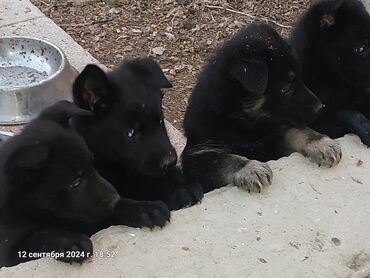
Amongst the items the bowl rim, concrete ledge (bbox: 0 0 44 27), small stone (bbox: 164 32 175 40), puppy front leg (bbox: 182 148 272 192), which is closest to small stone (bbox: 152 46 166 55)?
small stone (bbox: 164 32 175 40)

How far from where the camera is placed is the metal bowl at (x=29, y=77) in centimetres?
567

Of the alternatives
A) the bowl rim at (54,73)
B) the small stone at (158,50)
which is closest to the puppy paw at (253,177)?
the bowl rim at (54,73)

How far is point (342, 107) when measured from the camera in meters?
4.75

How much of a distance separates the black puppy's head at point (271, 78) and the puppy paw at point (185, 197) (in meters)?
0.56

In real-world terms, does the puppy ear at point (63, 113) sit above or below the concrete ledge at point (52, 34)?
above

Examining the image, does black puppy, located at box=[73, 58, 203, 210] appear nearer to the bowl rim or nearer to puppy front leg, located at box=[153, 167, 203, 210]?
puppy front leg, located at box=[153, 167, 203, 210]

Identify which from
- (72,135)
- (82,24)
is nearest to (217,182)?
(72,135)

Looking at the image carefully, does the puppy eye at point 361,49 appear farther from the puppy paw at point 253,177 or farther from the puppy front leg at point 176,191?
the puppy front leg at point 176,191

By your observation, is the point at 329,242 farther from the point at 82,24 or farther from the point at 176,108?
the point at 82,24

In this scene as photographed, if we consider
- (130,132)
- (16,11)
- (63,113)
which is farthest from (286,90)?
(16,11)

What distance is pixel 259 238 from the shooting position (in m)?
3.71

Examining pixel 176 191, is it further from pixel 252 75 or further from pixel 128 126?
pixel 252 75

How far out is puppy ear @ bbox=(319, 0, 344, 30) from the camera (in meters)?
4.58

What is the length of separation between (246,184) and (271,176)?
0.52 ft
